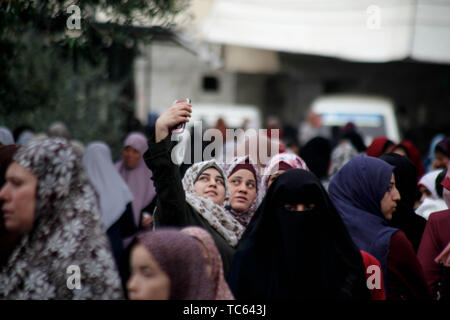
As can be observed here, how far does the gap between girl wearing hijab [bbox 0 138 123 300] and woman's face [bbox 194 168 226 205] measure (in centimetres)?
145

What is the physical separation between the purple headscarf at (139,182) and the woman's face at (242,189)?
8.30 feet

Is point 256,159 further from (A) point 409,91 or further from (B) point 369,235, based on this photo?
(A) point 409,91

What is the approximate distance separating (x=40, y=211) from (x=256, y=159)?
2.61 metres

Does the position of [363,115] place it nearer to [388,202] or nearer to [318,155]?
[318,155]

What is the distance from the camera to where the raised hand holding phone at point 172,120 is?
3.37 m

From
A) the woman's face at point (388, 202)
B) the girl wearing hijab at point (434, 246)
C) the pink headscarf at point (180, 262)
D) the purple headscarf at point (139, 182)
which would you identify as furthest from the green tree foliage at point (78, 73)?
the pink headscarf at point (180, 262)

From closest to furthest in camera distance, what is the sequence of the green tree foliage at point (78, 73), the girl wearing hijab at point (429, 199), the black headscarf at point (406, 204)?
the black headscarf at point (406, 204)
the girl wearing hijab at point (429, 199)
the green tree foliage at point (78, 73)

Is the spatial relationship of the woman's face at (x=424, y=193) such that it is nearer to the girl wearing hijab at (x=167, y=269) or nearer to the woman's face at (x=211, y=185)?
the woman's face at (x=211, y=185)

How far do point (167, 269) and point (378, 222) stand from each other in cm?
157

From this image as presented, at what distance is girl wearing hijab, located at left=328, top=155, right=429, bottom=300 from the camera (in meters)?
3.44

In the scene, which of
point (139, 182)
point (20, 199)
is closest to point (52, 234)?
point (20, 199)

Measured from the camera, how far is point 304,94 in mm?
22125

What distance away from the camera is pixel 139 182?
7020 mm

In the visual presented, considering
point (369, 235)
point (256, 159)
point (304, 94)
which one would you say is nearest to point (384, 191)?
point (369, 235)
